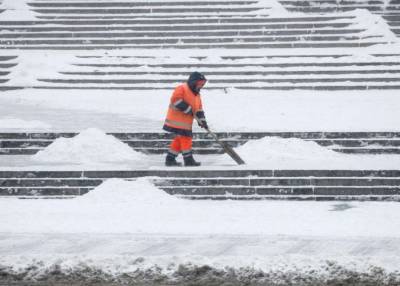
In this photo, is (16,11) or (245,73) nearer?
(245,73)

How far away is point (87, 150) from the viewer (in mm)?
12031

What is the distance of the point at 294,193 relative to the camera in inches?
418

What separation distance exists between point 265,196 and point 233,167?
2.17ft

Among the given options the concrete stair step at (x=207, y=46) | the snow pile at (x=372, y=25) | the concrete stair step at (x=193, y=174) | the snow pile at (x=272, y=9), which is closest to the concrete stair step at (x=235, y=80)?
the concrete stair step at (x=207, y=46)

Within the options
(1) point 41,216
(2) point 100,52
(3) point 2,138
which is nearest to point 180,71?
(2) point 100,52

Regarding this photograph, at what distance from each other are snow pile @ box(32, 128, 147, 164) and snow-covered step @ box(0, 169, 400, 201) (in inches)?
42.7

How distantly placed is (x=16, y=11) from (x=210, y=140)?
10.7 metres

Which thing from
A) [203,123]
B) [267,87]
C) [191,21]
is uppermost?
[191,21]

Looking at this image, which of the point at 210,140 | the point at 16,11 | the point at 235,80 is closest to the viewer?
the point at 210,140

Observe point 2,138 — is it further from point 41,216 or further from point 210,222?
point 210,222

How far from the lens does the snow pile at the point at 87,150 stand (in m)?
11.9

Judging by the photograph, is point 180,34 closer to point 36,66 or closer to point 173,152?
point 36,66

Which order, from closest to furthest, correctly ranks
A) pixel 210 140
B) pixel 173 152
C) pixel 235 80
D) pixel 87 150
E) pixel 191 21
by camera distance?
pixel 173 152, pixel 87 150, pixel 210 140, pixel 235 80, pixel 191 21

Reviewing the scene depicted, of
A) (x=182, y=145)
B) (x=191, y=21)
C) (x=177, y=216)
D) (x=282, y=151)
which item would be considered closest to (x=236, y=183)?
(x=182, y=145)
